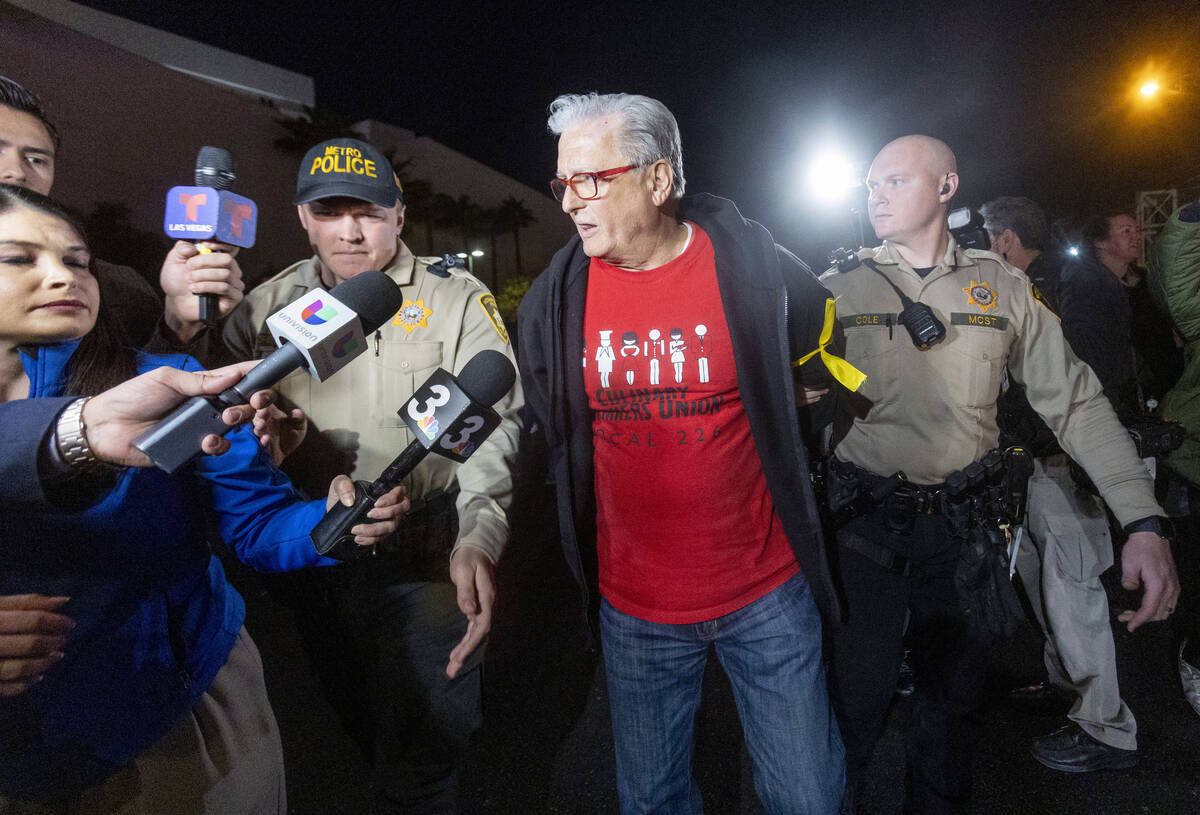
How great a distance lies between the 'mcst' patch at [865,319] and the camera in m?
2.26

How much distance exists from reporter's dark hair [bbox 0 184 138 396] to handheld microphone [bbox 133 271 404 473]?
0.36 meters

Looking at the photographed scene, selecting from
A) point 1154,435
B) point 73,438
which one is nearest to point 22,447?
point 73,438

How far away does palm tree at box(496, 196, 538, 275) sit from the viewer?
41.2 meters

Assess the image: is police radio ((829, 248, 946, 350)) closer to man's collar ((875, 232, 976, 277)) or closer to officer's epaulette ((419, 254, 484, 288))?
man's collar ((875, 232, 976, 277))

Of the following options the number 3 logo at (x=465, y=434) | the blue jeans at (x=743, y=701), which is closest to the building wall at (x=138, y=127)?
the number 3 logo at (x=465, y=434)

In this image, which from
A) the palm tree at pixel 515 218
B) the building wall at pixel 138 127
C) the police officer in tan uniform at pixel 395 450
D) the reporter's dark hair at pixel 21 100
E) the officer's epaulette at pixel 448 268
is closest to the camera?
the reporter's dark hair at pixel 21 100

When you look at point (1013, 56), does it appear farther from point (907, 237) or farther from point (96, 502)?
point (96, 502)

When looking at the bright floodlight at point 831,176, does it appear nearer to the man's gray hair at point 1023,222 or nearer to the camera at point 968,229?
the camera at point 968,229

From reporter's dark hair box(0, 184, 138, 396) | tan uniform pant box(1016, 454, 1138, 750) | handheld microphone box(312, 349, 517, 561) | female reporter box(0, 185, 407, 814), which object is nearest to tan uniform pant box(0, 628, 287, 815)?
female reporter box(0, 185, 407, 814)

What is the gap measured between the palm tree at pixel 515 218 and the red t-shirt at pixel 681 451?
4094 centimetres

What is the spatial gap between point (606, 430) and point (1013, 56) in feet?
40.6

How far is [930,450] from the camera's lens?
2.19 metres

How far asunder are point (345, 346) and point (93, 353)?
0.54 metres

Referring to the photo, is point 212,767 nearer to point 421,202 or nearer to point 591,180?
point 591,180
